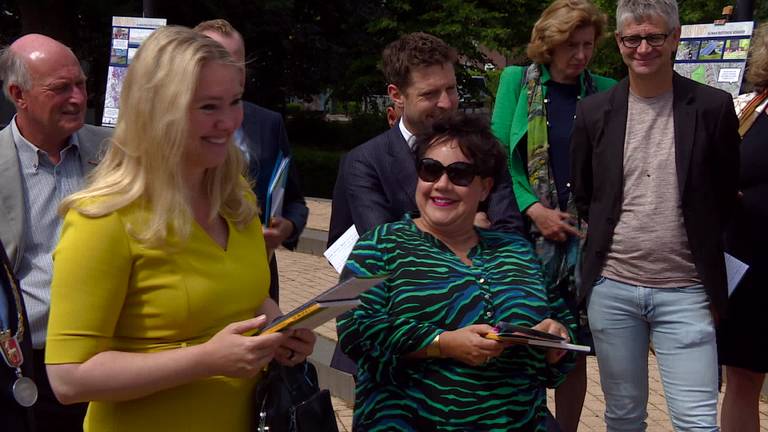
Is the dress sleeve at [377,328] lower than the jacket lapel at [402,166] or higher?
lower

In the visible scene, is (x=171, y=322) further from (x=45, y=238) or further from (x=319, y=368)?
(x=319, y=368)

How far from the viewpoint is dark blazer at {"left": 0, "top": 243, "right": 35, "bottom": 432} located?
2.02m

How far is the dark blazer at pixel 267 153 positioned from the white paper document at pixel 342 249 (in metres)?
0.72

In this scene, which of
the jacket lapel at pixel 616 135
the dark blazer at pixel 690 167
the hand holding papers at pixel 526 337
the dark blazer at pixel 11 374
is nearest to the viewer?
the dark blazer at pixel 11 374

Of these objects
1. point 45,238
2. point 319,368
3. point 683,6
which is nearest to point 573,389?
point 319,368

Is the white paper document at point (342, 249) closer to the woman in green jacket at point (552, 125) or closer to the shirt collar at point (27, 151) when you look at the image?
the woman in green jacket at point (552, 125)

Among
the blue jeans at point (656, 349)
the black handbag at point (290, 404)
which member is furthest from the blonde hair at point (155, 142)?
the blue jeans at point (656, 349)

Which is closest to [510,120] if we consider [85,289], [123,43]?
[85,289]

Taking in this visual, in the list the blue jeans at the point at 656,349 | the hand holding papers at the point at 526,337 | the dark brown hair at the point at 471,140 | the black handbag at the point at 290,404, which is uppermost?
the dark brown hair at the point at 471,140

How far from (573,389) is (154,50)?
290 centimetres

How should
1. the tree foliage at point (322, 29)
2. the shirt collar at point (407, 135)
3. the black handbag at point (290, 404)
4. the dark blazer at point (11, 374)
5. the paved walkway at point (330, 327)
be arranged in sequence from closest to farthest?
the dark blazer at point (11, 374) → the black handbag at point (290, 404) → the shirt collar at point (407, 135) → the paved walkway at point (330, 327) → the tree foliage at point (322, 29)

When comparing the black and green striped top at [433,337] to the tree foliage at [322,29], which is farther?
the tree foliage at [322,29]

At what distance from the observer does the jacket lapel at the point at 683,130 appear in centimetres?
340

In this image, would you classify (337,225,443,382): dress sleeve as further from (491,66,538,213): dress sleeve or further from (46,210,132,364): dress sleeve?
(491,66,538,213): dress sleeve
